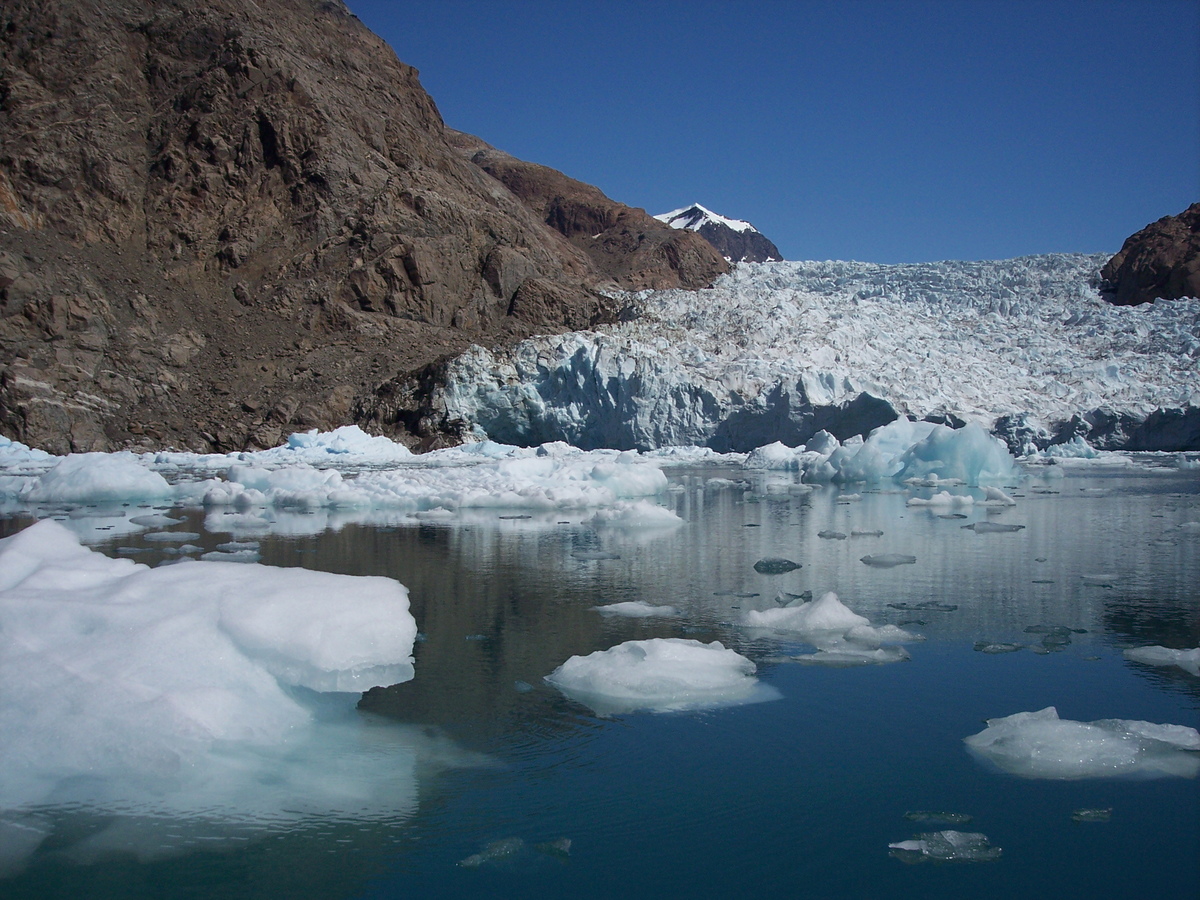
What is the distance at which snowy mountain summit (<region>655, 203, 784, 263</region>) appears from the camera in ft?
251

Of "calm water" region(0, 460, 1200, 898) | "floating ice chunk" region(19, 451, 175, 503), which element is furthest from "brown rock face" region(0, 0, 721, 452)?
"calm water" region(0, 460, 1200, 898)

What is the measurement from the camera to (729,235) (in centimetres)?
7756

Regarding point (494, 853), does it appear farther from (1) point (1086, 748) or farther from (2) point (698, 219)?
(2) point (698, 219)

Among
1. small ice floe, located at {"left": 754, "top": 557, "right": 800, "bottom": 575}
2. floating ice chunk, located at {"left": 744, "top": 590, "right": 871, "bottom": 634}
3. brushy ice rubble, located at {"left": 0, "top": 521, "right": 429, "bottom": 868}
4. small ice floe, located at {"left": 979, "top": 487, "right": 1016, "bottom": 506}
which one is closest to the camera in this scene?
brushy ice rubble, located at {"left": 0, "top": 521, "right": 429, "bottom": 868}

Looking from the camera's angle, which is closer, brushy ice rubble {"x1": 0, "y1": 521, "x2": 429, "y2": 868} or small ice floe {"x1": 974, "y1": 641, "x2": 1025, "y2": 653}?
brushy ice rubble {"x1": 0, "y1": 521, "x2": 429, "y2": 868}

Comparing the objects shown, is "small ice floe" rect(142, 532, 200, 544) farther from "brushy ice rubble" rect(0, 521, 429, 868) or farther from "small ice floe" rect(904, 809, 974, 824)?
"small ice floe" rect(904, 809, 974, 824)

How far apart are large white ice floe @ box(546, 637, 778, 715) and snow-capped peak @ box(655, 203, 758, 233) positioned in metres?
75.8

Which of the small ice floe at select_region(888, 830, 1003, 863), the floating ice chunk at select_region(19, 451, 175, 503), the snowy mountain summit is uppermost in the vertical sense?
the snowy mountain summit

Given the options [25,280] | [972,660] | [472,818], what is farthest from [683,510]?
[25,280]

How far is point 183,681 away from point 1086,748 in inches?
124

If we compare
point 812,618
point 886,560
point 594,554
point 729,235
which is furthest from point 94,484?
point 729,235

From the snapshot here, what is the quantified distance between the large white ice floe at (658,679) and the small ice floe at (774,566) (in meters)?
2.66

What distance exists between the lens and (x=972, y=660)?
428 cm

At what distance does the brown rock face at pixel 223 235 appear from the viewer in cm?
2506
